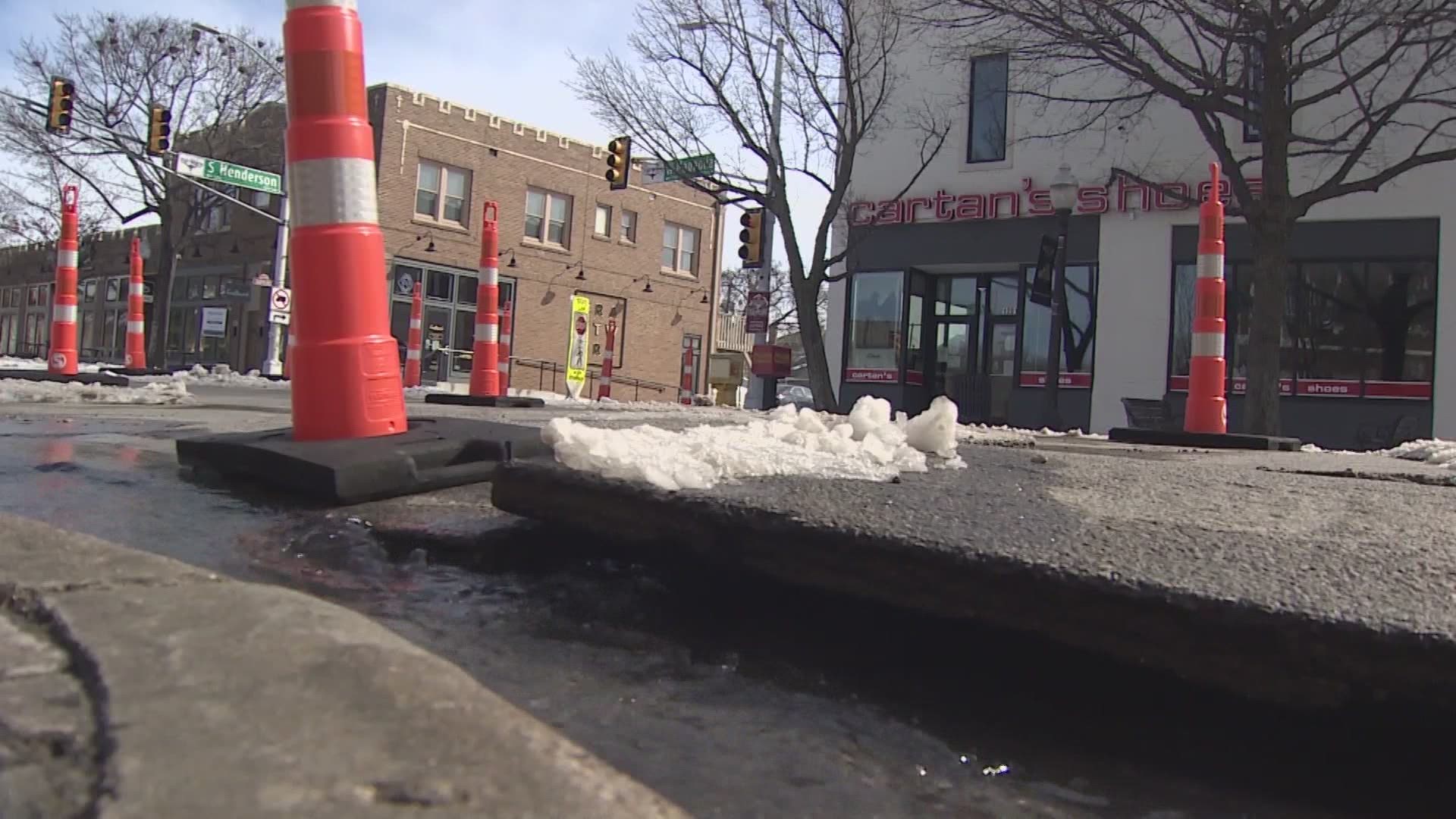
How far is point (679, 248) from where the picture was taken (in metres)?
36.2

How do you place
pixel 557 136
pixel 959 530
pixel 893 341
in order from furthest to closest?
pixel 557 136 → pixel 893 341 → pixel 959 530

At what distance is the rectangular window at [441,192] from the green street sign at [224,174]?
6.25m

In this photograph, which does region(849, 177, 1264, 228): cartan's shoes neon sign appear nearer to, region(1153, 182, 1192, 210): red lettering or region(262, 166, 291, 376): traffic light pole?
region(1153, 182, 1192, 210): red lettering

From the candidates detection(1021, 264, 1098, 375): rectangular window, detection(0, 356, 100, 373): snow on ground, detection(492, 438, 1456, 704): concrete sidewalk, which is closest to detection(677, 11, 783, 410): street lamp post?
detection(1021, 264, 1098, 375): rectangular window

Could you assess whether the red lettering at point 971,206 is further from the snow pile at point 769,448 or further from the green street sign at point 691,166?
the snow pile at point 769,448

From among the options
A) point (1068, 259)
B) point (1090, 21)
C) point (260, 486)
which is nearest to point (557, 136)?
point (1068, 259)

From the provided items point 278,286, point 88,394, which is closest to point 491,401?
point 88,394

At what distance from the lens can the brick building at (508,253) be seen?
2822cm

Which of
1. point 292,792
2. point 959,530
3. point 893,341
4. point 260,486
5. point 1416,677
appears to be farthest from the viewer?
point 893,341

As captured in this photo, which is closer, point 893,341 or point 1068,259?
point 1068,259

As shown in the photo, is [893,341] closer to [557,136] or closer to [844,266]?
[844,266]

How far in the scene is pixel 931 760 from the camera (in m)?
1.35

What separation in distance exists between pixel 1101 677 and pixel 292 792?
3.98 ft

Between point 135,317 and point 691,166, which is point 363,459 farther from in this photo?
point 691,166
